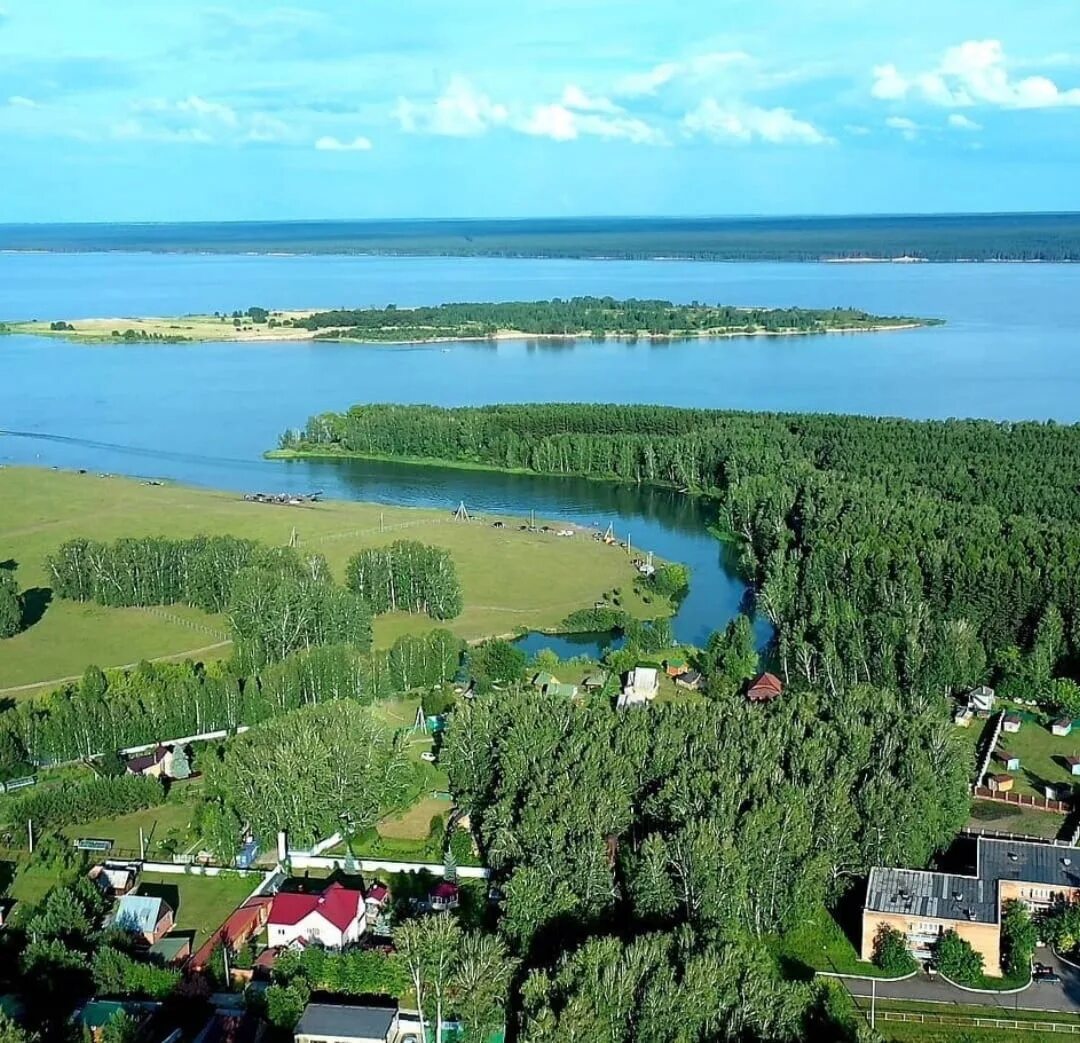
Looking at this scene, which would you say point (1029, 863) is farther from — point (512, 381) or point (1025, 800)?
point (512, 381)

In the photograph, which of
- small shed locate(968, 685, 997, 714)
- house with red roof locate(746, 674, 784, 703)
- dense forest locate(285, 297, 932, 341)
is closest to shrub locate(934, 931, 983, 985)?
house with red roof locate(746, 674, 784, 703)

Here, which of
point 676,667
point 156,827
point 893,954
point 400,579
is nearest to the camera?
point 893,954

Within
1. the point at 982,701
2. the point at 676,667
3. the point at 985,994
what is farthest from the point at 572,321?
the point at 985,994

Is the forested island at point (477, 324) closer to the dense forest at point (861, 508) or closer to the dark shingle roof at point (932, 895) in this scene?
the dense forest at point (861, 508)

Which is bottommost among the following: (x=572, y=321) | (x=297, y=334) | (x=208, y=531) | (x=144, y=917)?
(x=144, y=917)

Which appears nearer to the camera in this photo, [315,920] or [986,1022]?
[986,1022]
